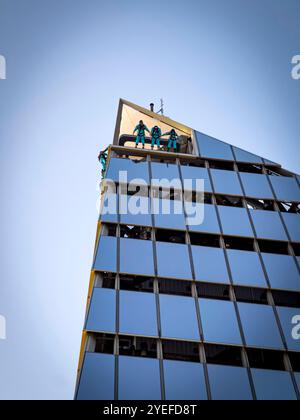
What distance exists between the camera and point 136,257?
68.9 ft

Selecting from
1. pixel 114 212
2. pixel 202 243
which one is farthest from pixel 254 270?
pixel 114 212

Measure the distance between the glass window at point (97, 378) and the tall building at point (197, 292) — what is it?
4 cm

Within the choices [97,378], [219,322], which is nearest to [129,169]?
[219,322]

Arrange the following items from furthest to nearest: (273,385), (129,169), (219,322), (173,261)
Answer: (129,169), (173,261), (219,322), (273,385)

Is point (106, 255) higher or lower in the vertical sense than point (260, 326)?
higher

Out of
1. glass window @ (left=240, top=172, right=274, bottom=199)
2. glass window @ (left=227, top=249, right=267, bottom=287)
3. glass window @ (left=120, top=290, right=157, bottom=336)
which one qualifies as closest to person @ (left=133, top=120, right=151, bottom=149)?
glass window @ (left=240, top=172, right=274, bottom=199)

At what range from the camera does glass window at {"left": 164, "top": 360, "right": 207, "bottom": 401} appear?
52.1 feet

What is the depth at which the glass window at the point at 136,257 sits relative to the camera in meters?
20.3

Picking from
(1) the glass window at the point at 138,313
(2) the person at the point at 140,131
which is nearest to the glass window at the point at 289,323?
(1) the glass window at the point at 138,313

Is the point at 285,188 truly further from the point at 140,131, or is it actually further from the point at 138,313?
the point at 138,313

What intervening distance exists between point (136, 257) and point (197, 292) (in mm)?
3317

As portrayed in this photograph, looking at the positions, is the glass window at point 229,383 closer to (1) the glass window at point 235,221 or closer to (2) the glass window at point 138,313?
(2) the glass window at point 138,313

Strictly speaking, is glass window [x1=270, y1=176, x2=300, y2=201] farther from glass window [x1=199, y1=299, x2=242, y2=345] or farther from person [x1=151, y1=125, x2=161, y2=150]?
glass window [x1=199, y1=299, x2=242, y2=345]

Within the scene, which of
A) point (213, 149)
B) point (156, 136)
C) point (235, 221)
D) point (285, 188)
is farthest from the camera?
point (156, 136)
